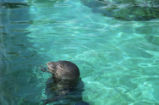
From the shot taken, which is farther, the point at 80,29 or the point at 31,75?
the point at 80,29

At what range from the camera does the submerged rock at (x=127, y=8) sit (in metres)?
8.85

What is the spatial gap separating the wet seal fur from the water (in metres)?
0.28

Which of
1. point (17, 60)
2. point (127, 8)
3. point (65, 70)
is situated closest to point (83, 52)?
point (17, 60)

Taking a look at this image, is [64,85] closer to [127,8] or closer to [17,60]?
[17,60]

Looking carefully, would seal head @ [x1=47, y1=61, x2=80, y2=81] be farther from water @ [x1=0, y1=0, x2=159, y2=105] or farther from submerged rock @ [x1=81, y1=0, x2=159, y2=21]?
submerged rock @ [x1=81, y1=0, x2=159, y2=21]

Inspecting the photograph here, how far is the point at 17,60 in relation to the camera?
5.94 m

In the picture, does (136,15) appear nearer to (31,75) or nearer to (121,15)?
(121,15)

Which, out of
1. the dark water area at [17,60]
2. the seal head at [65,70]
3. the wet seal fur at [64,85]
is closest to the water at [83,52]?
the dark water area at [17,60]

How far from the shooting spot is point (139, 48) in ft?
22.5

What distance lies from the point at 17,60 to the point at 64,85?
5.40ft

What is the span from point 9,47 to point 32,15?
9.27 ft

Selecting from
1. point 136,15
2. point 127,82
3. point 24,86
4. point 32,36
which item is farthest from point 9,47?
point 136,15

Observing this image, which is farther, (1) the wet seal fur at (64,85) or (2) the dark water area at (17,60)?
(1) the wet seal fur at (64,85)

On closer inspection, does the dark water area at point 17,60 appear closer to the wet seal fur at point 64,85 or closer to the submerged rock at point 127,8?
the wet seal fur at point 64,85
